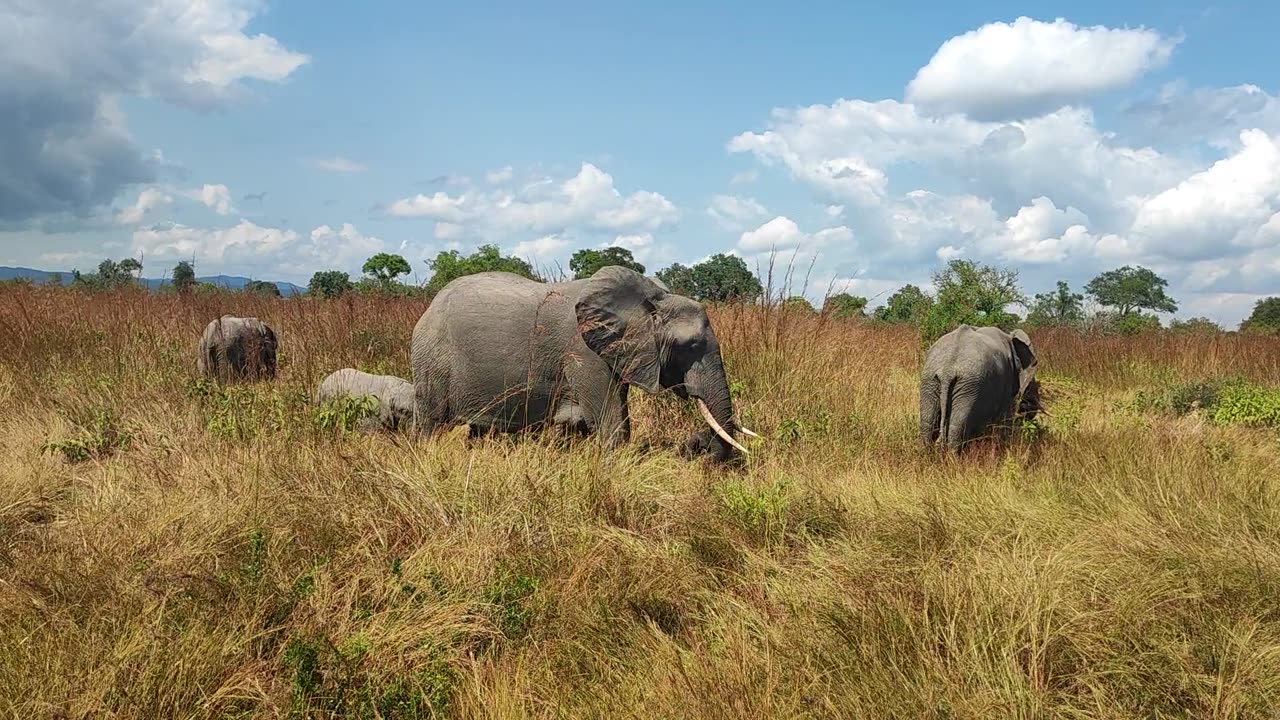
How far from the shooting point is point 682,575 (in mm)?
3783

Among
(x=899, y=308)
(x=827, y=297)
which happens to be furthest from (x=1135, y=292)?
(x=827, y=297)

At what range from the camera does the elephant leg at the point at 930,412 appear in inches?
256

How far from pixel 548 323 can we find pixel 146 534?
8.41ft

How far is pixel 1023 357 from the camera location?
7379 millimetres

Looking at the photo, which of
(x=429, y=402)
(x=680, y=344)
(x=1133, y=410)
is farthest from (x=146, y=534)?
(x=1133, y=410)

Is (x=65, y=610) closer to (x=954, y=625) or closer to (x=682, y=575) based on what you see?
(x=682, y=575)

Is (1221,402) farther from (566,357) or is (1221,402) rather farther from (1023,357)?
(566,357)

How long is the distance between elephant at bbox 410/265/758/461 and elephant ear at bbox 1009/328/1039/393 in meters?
3.13

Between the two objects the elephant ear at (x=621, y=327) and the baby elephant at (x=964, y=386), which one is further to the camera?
the baby elephant at (x=964, y=386)

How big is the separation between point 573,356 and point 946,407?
9.34 feet

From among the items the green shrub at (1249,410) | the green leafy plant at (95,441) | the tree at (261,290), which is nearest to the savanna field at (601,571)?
the green leafy plant at (95,441)

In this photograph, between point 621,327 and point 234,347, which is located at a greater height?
point 621,327

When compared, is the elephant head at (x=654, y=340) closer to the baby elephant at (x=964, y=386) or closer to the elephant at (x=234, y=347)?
the baby elephant at (x=964, y=386)

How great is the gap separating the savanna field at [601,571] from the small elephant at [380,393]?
270mm
